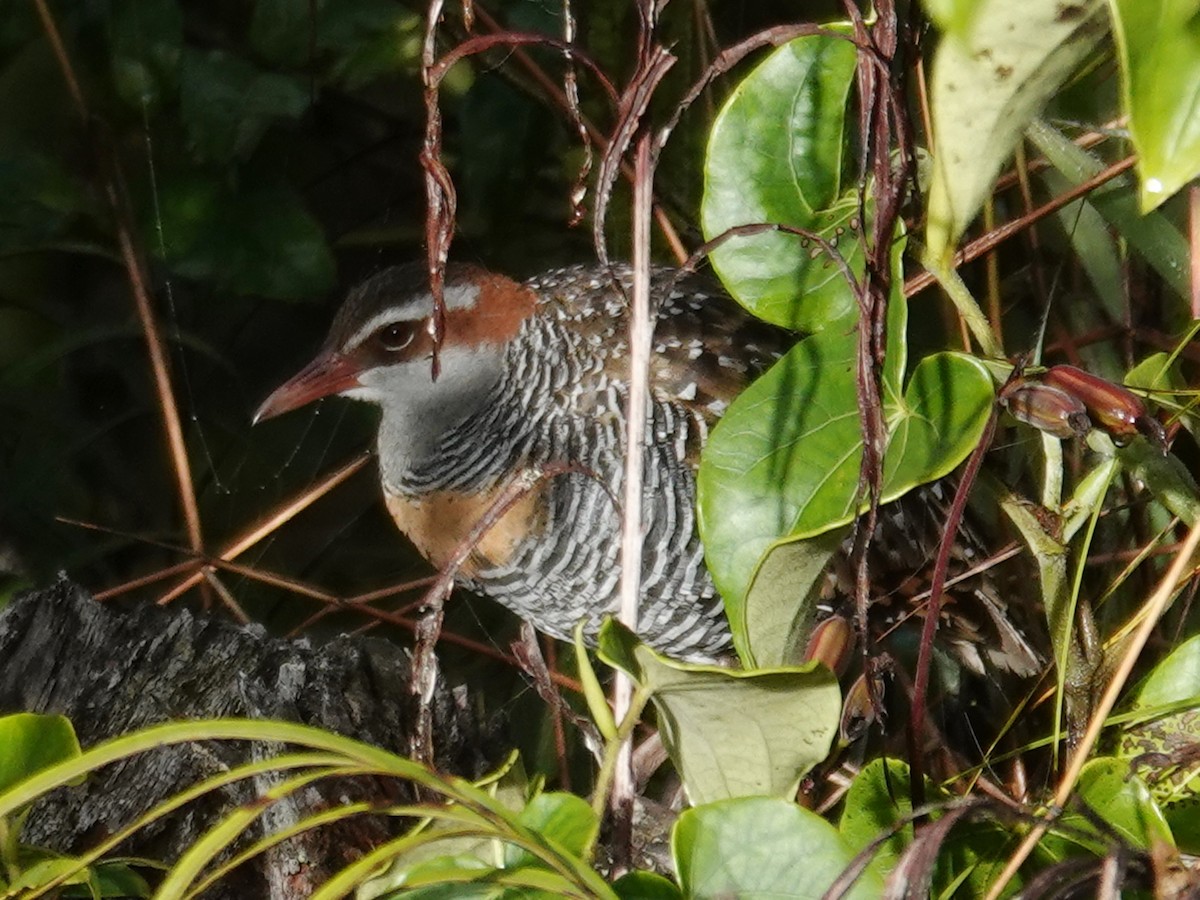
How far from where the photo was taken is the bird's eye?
1571mm

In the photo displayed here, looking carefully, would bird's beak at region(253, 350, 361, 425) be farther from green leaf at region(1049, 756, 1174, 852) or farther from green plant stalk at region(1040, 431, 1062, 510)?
green leaf at region(1049, 756, 1174, 852)

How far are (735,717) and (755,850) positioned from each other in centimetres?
7

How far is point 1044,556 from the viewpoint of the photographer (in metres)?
0.87

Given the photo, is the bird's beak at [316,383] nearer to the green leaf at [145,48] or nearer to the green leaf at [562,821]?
the green leaf at [145,48]

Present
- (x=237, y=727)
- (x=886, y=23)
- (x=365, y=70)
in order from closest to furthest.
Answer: (x=237, y=727) < (x=886, y=23) < (x=365, y=70)

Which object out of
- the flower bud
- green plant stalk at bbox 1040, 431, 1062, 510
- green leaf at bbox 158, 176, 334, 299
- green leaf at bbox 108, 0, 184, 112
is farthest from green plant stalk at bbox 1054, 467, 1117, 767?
green leaf at bbox 108, 0, 184, 112

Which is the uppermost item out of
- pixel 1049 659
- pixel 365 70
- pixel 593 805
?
pixel 365 70

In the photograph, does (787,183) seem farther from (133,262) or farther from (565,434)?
(133,262)

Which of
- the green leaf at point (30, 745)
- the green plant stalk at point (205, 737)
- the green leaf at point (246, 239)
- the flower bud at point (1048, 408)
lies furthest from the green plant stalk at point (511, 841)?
the green leaf at point (246, 239)

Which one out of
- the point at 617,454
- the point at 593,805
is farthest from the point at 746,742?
the point at 617,454

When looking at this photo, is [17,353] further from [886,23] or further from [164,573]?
[886,23]

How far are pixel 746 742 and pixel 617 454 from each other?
0.71 meters

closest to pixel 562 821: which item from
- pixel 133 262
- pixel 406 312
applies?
pixel 406 312

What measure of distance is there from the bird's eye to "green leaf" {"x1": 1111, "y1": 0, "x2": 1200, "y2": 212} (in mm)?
1147
